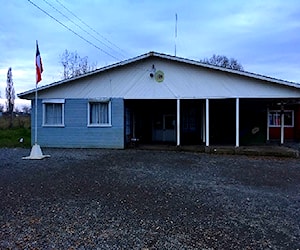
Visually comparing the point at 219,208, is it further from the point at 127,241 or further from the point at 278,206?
the point at 127,241

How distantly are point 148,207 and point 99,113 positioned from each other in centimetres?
1097

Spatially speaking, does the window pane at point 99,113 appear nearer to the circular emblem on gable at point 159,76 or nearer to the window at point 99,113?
the window at point 99,113

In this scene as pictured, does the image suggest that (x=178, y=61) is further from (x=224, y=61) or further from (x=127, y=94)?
(x=224, y=61)

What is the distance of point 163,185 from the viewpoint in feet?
24.4

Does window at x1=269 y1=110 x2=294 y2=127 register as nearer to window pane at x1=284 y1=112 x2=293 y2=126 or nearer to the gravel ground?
window pane at x1=284 y1=112 x2=293 y2=126

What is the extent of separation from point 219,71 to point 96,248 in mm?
12208

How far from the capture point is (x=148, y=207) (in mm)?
5637

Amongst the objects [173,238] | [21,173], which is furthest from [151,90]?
[173,238]

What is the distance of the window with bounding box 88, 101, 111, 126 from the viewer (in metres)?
16.0

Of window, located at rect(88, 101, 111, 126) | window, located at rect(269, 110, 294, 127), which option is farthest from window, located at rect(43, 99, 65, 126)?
window, located at rect(269, 110, 294, 127)

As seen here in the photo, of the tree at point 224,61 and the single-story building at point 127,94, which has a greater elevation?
the tree at point 224,61

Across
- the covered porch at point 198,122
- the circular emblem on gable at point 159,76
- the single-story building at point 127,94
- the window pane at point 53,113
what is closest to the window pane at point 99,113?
the single-story building at point 127,94

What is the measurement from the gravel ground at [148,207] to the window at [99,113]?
5.93 metres

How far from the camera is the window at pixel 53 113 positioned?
16328 millimetres
